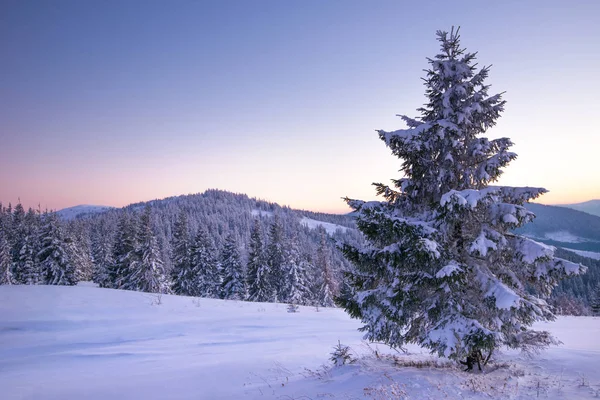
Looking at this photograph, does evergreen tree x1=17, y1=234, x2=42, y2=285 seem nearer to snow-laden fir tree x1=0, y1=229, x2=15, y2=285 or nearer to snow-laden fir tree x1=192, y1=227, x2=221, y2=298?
snow-laden fir tree x1=0, y1=229, x2=15, y2=285

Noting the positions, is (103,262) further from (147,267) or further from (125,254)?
(147,267)

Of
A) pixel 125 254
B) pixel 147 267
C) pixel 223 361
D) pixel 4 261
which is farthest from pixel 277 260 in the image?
pixel 4 261

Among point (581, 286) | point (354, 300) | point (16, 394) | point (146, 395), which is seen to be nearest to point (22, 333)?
point (16, 394)

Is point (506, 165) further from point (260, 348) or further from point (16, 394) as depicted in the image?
point (16, 394)

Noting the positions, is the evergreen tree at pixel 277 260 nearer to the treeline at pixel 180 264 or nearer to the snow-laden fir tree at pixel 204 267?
the treeline at pixel 180 264

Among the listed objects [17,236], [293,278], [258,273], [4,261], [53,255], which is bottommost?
[293,278]

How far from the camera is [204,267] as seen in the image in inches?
1678

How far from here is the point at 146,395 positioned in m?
6.08

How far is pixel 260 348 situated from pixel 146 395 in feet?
13.9

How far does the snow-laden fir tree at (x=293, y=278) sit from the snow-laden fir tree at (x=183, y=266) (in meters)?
12.2

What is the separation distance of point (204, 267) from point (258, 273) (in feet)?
24.8

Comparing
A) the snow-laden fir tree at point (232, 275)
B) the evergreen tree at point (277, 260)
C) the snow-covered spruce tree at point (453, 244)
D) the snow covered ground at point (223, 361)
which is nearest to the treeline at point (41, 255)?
the snow-laden fir tree at point (232, 275)

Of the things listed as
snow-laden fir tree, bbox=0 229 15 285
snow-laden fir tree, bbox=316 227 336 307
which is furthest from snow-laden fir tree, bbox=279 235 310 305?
snow-laden fir tree, bbox=0 229 15 285

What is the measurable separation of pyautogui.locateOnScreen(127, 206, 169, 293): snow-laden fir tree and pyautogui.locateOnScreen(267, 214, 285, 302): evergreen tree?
14.4 meters
